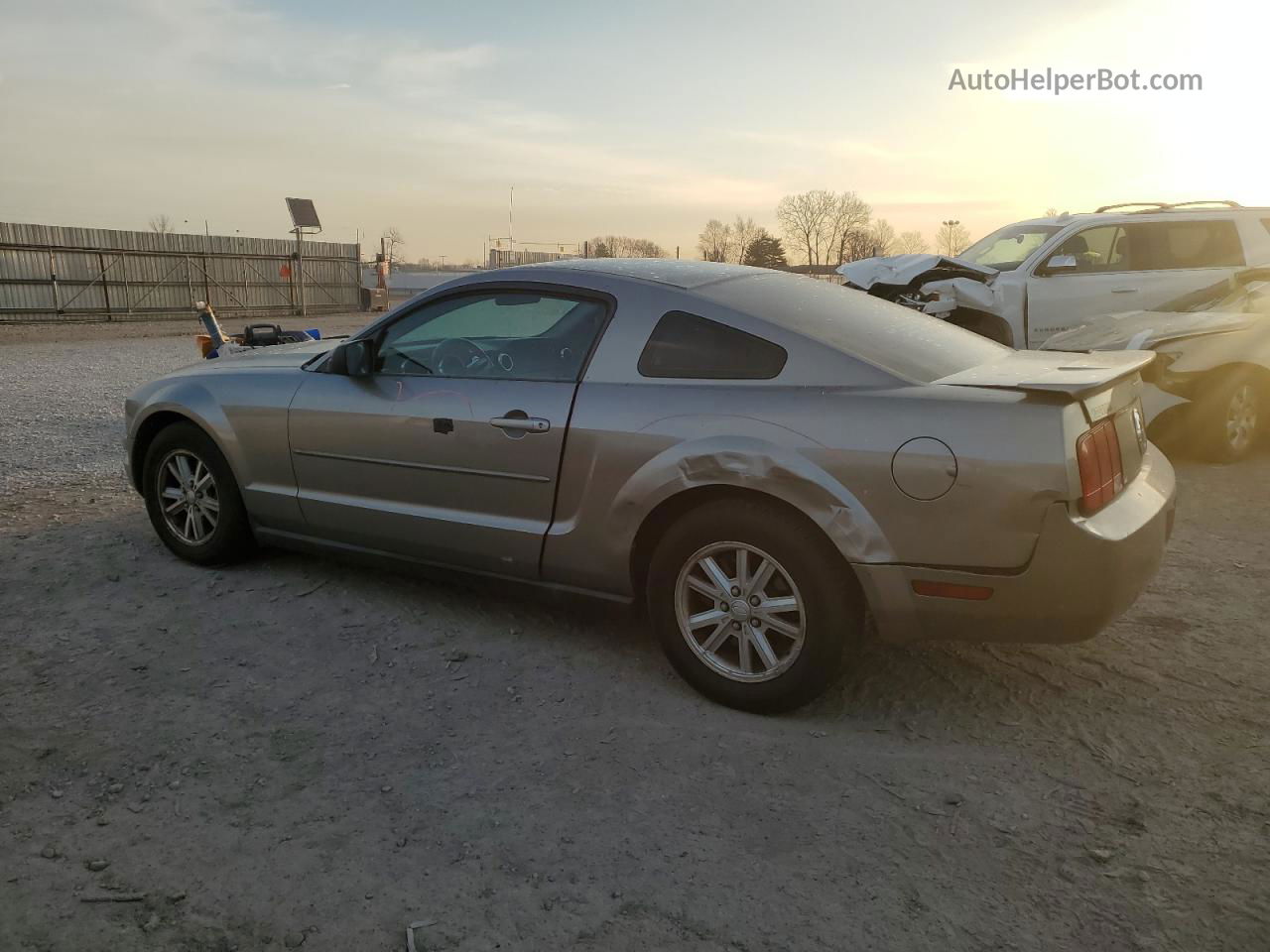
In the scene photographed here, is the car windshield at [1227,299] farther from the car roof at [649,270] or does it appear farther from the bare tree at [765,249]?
the bare tree at [765,249]

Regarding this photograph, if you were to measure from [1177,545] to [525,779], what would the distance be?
3937 mm

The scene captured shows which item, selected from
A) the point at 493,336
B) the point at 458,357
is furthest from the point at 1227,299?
the point at 458,357

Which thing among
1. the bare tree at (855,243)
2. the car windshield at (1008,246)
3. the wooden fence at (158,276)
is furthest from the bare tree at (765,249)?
the car windshield at (1008,246)

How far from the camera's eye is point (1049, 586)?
110 inches

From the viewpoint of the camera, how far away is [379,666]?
3.66m

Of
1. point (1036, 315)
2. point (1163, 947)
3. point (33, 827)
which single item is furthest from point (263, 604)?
point (1036, 315)

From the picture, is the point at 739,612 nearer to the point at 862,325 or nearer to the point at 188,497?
the point at 862,325

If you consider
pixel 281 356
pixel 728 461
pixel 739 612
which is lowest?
pixel 739 612

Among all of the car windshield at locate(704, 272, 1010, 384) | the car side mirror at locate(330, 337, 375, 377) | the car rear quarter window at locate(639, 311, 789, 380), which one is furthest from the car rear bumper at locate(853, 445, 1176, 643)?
the car side mirror at locate(330, 337, 375, 377)

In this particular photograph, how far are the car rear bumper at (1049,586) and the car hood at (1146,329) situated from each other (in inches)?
155

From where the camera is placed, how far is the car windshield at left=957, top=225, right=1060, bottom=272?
927 cm

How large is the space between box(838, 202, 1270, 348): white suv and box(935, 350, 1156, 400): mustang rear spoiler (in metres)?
5.13

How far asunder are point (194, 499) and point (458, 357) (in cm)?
172

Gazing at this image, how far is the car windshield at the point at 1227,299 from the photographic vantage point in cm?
702
